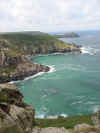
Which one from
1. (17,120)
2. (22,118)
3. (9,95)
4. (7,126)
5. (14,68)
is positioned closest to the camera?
(7,126)

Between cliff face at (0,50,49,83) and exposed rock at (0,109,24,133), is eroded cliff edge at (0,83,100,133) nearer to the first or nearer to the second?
exposed rock at (0,109,24,133)

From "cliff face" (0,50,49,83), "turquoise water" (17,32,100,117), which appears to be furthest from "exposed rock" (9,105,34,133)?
"cliff face" (0,50,49,83)

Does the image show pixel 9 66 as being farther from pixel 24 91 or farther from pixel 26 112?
pixel 26 112

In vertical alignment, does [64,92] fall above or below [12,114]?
below

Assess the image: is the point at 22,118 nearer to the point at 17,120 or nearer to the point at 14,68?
the point at 17,120

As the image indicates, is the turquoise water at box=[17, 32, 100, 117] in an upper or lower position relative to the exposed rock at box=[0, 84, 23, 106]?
lower

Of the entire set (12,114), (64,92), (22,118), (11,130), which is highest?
(11,130)

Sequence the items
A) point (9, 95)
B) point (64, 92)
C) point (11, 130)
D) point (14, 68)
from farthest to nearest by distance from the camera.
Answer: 1. point (14, 68)
2. point (64, 92)
3. point (9, 95)
4. point (11, 130)

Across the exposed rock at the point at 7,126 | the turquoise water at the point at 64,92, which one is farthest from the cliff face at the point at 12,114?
the turquoise water at the point at 64,92

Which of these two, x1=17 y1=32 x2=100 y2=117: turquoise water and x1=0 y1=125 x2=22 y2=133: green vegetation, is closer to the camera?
x1=0 y1=125 x2=22 y2=133: green vegetation

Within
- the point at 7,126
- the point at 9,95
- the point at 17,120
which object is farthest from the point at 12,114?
the point at 9,95
